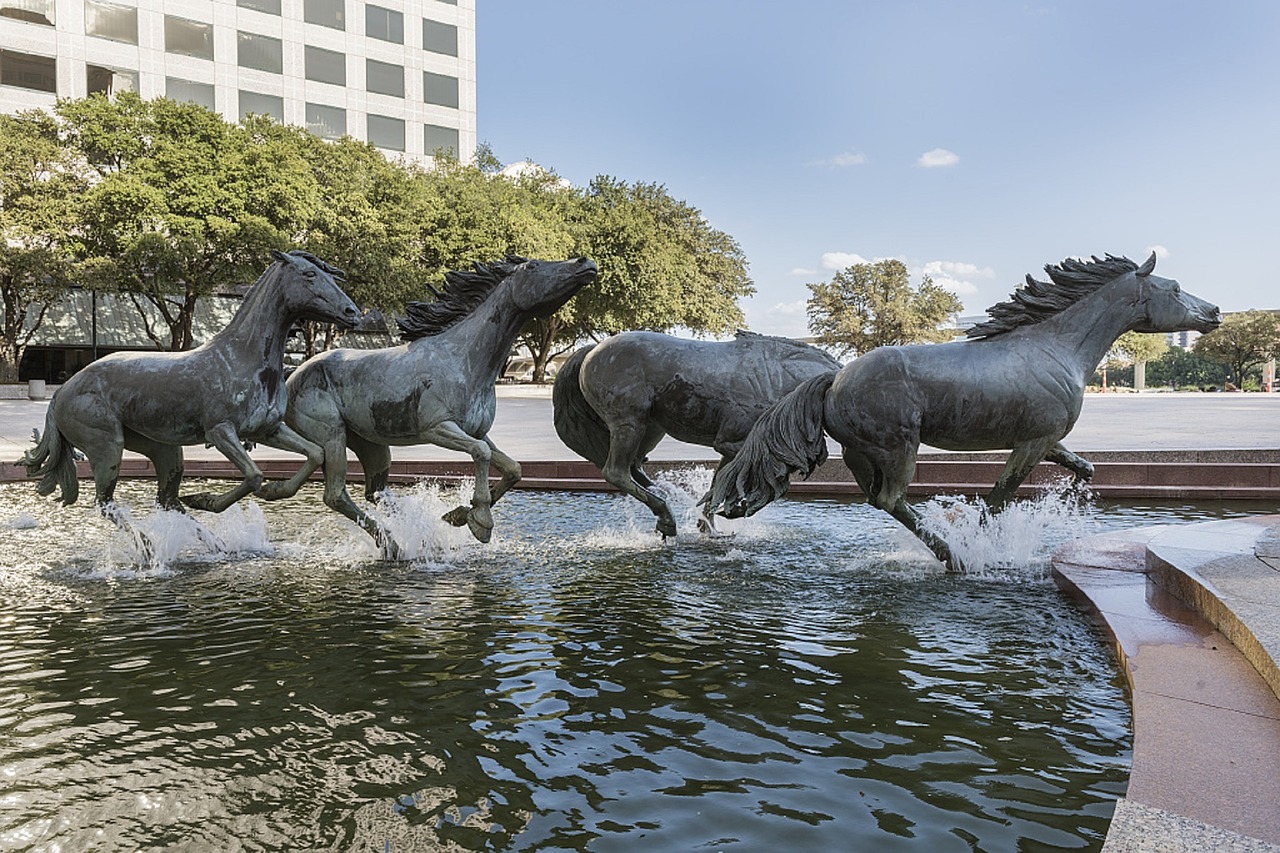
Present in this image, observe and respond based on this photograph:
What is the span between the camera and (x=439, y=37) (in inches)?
2418

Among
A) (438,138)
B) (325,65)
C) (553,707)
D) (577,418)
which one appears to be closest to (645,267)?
(438,138)

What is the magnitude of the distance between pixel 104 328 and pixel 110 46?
46.6 feet

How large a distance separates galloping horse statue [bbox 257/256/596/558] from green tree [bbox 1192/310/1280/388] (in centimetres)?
8163

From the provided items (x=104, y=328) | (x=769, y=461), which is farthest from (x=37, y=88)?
(x=769, y=461)

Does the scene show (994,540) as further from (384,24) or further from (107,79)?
(384,24)

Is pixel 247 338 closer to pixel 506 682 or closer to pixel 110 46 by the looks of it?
pixel 506 682

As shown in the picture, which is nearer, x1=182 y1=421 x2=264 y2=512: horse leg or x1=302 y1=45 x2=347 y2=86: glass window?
x1=182 y1=421 x2=264 y2=512: horse leg

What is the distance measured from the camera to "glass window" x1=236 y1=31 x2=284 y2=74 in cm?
5306

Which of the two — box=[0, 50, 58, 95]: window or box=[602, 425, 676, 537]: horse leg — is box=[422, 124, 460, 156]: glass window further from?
box=[602, 425, 676, 537]: horse leg

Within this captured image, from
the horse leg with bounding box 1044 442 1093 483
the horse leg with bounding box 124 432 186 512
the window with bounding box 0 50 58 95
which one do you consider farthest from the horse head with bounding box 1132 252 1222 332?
the window with bounding box 0 50 58 95

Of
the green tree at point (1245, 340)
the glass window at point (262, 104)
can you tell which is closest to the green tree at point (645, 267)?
the glass window at point (262, 104)

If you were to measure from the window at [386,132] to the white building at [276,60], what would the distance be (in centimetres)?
6

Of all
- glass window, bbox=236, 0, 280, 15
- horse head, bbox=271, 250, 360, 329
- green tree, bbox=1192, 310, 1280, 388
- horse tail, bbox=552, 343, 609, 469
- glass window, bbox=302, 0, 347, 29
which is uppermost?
glass window, bbox=302, 0, 347, 29

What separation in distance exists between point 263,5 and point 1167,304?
5755 cm
